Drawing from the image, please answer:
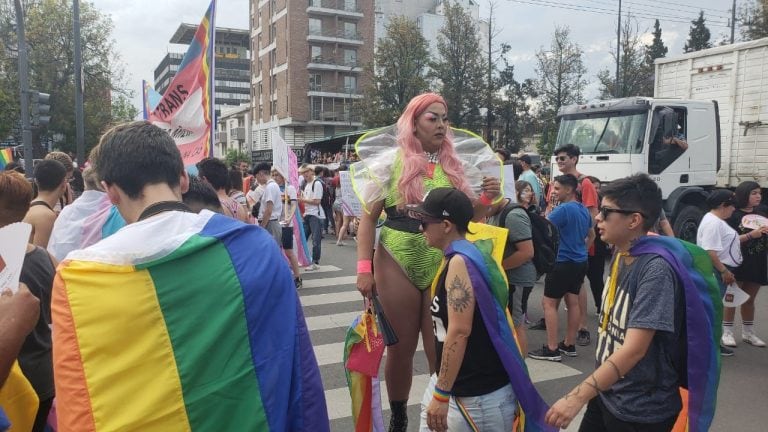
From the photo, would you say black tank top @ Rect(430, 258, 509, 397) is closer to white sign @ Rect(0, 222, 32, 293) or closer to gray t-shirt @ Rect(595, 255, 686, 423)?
gray t-shirt @ Rect(595, 255, 686, 423)

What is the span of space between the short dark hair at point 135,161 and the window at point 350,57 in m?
55.4

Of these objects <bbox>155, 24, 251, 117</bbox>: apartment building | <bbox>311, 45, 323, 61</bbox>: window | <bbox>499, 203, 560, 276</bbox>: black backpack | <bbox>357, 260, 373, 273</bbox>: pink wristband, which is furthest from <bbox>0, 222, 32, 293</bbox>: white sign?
<bbox>155, 24, 251, 117</bbox>: apartment building

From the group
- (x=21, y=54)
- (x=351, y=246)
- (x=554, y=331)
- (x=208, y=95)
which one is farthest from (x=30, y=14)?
(x=554, y=331)

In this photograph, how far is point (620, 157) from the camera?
35.0ft

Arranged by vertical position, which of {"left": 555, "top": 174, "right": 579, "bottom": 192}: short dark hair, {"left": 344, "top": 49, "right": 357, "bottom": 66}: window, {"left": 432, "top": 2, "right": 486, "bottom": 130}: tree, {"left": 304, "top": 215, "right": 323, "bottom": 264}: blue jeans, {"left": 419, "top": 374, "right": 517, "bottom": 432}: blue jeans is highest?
{"left": 344, "top": 49, "right": 357, "bottom": 66}: window

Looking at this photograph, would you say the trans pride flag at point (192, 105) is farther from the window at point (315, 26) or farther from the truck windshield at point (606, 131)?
the window at point (315, 26)

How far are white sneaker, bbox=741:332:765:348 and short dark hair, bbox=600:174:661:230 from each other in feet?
14.5

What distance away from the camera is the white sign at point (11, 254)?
1671 mm

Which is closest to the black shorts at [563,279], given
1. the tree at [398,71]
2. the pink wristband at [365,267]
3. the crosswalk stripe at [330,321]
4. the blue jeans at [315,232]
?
the crosswalk stripe at [330,321]

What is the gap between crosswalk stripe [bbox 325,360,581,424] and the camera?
4352 mm

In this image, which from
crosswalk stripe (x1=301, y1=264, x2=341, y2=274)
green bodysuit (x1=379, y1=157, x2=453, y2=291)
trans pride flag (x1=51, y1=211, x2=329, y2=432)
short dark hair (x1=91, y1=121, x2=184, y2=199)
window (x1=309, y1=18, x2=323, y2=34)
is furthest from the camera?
window (x1=309, y1=18, x2=323, y2=34)

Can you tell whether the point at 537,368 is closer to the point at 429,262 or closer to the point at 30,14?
the point at 429,262

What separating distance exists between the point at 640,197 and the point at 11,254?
7.57ft

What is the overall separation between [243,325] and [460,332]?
45.4 inches
